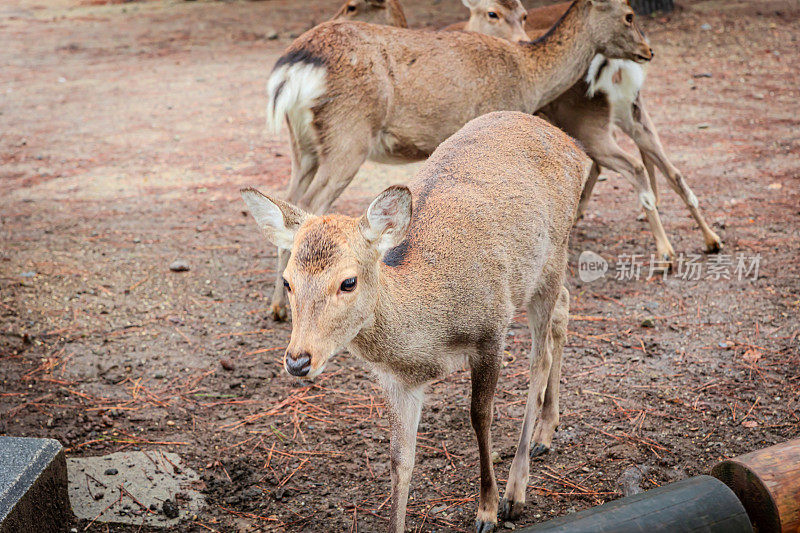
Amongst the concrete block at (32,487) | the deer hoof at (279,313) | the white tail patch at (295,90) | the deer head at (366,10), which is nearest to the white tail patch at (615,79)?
the white tail patch at (295,90)

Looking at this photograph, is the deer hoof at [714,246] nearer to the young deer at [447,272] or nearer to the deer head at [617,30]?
the deer head at [617,30]

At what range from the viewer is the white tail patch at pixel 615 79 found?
18.9ft

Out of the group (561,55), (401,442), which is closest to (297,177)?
(561,55)

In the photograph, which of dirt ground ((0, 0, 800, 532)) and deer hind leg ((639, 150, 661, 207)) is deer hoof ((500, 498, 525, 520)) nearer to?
dirt ground ((0, 0, 800, 532))

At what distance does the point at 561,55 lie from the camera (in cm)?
560

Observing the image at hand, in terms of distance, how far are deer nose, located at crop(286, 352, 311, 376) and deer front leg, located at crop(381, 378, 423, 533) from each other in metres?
0.65

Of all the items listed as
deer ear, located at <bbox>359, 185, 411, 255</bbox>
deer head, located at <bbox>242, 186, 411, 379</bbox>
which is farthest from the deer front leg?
deer ear, located at <bbox>359, 185, 411, 255</bbox>

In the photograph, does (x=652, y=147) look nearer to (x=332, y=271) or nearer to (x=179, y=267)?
(x=179, y=267)

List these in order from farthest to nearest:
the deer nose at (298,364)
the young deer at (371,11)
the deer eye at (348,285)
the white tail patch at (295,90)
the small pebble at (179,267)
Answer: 1. the young deer at (371,11)
2. the small pebble at (179,267)
3. the white tail patch at (295,90)
4. the deer eye at (348,285)
5. the deer nose at (298,364)

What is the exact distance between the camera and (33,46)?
14.4 metres

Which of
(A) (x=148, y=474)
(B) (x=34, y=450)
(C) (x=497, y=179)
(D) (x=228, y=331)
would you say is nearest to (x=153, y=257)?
(D) (x=228, y=331)

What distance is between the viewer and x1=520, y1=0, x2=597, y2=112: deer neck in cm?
555

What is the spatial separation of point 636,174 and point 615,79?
0.76 metres

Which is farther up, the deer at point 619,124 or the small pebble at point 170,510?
the deer at point 619,124
